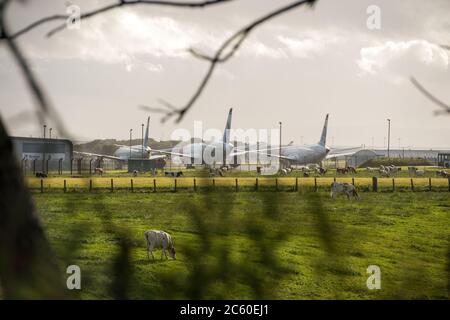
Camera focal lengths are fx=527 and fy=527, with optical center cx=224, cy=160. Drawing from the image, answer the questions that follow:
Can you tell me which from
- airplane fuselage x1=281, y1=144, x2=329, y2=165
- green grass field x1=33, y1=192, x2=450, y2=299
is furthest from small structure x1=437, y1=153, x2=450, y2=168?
green grass field x1=33, y1=192, x2=450, y2=299

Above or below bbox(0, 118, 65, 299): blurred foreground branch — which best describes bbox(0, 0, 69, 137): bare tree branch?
above

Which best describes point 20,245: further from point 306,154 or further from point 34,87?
point 306,154

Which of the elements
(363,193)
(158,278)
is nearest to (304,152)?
(363,193)

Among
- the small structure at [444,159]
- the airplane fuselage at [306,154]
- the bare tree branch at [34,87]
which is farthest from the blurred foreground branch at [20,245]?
the airplane fuselage at [306,154]

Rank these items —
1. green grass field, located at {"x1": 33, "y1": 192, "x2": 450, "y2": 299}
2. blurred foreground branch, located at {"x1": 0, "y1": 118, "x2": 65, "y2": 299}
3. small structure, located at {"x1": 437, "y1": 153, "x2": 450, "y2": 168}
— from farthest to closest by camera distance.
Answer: small structure, located at {"x1": 437, "y1": 153, "x2": 450, "y2": 168}
green grass field, located at {"x1": 33, "y1": 192, "x2": 450, "y2": 299}
blurred foreground branch, located at {"x1": 0, "y1": 118, "x2": 65, "y2": 299}

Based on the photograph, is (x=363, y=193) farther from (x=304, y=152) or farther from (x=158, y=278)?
(x=304, y=152)

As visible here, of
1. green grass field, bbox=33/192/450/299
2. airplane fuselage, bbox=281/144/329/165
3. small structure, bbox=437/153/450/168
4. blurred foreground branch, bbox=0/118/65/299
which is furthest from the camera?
airplane fuselage, bbox=281/144/329/165

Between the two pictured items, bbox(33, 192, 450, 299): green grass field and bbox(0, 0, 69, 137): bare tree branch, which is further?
bbox(33, 192, 450, 299): green grass field

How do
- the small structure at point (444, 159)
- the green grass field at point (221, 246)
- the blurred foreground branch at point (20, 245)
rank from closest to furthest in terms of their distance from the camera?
the blurred foreground branch at point (20, 245), the green grass field at point (221, 246), the small structure at point (444, 159)

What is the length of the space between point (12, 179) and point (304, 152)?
189 feet

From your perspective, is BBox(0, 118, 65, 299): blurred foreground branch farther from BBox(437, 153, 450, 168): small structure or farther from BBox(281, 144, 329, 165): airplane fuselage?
BBox(281, 144, 329, 165): airplane fuselage

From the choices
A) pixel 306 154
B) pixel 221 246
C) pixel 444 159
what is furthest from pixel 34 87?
pixel 306 154

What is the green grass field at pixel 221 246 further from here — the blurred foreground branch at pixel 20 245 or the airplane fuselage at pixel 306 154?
the airplane fuselage at pixel 306 154

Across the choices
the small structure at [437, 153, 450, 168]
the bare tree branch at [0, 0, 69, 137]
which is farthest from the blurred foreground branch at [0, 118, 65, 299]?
the small structure at [437, 153, 450, 168]
